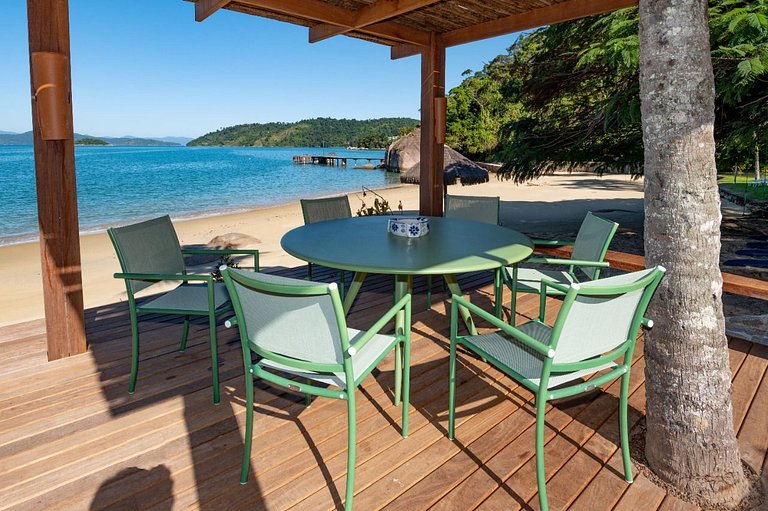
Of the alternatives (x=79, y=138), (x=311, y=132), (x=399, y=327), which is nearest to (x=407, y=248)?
(x=399, y=327)

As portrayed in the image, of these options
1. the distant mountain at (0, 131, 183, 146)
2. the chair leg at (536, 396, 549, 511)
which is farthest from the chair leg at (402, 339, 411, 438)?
the distant mountain at (0, 131, 183, 146)

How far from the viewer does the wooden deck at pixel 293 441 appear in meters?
1.63

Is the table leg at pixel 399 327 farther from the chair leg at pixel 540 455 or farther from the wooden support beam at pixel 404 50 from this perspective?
the wooden support beam at pixel 404 50

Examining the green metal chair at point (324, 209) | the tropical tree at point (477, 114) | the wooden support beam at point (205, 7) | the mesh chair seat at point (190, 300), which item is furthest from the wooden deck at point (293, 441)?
the tropical tree at point (477, 114)

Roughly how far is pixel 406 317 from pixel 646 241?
968mm

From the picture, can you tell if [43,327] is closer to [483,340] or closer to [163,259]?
[163,259]

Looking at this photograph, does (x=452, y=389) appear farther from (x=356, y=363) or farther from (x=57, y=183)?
(x=57, y=183)

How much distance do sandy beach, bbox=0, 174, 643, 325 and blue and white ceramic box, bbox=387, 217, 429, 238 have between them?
12.1ft

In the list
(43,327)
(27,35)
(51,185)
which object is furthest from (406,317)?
(43,327)

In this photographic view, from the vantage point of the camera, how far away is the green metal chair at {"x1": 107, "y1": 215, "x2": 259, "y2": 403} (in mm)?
2254

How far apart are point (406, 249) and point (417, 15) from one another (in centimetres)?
271

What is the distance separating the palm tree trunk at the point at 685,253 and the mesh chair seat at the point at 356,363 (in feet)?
3.36

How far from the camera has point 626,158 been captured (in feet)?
Result: 23.9

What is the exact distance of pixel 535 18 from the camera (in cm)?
392
